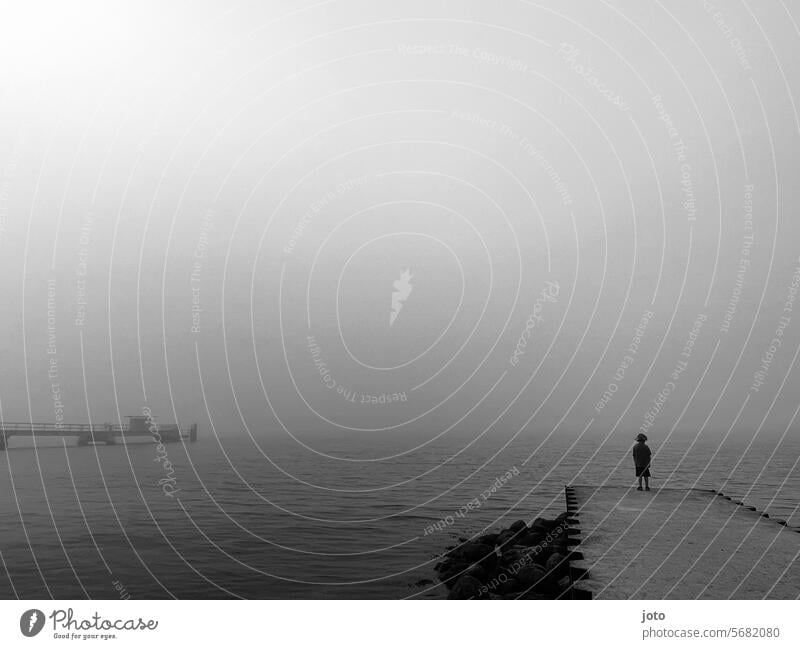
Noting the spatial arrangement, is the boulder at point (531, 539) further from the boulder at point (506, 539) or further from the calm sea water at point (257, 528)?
the calm sea water at point (257, 528)

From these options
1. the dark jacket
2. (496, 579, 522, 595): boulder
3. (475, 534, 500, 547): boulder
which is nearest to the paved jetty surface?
the dark jacket

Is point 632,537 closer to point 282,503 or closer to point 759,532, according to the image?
point 759,532

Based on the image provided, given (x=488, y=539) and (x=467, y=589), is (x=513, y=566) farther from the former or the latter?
(x=488, y=539)

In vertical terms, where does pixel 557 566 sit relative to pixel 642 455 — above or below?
below

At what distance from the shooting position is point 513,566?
A: 18.3 meters

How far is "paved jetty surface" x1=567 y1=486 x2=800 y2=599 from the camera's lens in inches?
432
